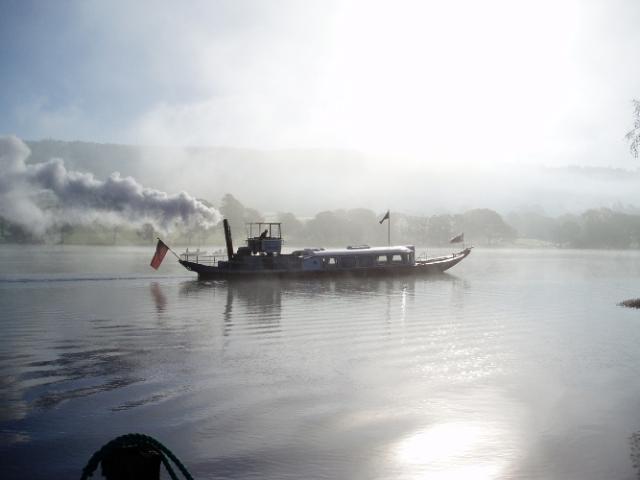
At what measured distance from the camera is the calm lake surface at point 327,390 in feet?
43.1

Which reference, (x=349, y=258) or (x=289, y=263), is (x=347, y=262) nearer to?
(x=349, y=258)

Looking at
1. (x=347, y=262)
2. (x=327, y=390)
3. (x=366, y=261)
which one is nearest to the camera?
(x=327, y=390)

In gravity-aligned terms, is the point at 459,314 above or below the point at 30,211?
A: below

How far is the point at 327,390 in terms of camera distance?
19.1 meters

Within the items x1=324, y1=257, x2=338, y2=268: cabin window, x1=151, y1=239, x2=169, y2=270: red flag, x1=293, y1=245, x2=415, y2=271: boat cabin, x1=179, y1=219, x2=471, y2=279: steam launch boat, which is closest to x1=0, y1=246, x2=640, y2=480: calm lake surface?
x1=151, y1=239, x2=169, y2=270: red flag

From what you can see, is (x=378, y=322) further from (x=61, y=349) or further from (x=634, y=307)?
(x=634, y=307)

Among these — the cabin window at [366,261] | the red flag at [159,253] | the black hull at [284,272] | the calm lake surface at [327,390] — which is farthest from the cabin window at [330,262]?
the calm lake surface at [327,390]

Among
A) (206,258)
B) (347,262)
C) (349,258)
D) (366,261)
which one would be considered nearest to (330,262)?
(347,262)

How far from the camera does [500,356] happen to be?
2523 centimetres

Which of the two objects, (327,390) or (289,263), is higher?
(289,263)

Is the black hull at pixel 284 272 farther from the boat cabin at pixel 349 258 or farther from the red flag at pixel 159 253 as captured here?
the red flag at pixel 159 253

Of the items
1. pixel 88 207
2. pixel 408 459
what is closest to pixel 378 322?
pixel 408 459

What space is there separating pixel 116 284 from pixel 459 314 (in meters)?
39.4

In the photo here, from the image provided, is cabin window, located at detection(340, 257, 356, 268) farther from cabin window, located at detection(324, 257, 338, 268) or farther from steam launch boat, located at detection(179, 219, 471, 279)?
cabin window, located at detection(324, 257, 338, 268)
